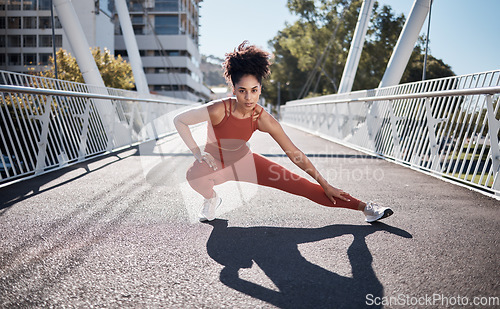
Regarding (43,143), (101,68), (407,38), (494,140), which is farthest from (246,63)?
(101,68)

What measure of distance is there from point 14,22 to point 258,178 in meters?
61.8

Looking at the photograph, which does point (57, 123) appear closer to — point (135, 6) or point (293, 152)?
point (293, 152)

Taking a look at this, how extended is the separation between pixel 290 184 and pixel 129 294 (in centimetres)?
191

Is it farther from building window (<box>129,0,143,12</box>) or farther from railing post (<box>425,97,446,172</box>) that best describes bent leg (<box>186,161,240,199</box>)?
building window (<box>129,0,143,12</box>)

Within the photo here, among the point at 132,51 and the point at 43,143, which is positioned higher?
the point at 132,51

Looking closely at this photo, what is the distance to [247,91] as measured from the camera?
133 inches

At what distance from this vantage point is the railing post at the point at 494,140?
201 inches

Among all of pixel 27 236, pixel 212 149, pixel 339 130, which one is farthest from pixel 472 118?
pixel 339 130

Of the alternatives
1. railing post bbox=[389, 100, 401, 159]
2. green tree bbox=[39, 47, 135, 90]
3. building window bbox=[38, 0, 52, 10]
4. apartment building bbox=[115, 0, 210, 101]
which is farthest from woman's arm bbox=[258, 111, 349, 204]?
apartment building bbox=[115, 0, 210, 101]

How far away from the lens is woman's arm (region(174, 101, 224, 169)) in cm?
346

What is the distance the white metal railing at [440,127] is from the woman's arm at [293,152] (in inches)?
96.1

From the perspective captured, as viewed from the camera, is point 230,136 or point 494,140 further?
point 494,140

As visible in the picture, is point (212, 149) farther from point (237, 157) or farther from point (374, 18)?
point (374, 18)

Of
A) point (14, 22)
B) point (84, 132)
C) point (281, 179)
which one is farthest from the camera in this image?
point (14, 22)
